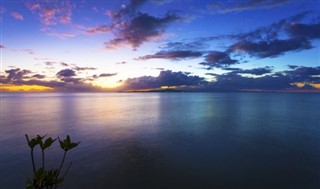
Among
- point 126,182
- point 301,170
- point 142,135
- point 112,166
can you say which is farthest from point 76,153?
point 301,170

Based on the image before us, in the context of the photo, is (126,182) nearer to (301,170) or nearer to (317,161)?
(301,170)

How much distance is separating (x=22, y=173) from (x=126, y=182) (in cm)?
840

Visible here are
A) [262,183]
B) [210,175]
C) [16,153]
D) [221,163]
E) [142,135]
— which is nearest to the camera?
[262,183]

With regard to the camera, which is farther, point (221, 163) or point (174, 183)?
point (221, 163)

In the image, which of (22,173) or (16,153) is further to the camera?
(16,153)

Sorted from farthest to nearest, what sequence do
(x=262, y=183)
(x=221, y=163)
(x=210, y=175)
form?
(x=221, y=163)
(x=210, y=175)
(x=262, y=183)

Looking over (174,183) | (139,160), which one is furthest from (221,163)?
(139,160)

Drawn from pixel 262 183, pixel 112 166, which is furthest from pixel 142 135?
pixel 262 183

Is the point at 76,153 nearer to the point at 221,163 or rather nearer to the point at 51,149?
the point at 51,149

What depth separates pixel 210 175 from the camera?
60.2 feet

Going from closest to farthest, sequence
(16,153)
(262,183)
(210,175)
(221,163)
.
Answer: (262,183)
(210,175)
(221,163)
(16,153)

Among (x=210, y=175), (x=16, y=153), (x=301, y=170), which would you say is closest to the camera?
(x=210, y=175)

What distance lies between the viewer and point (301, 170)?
1975 centimetres

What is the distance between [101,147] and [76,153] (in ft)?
10.5
